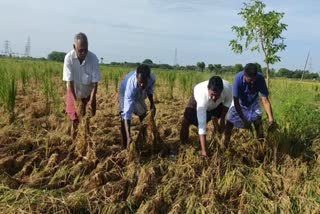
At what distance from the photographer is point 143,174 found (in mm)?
4238

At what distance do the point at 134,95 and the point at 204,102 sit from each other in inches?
31.9

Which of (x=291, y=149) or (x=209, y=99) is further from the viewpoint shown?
(x=291, y=149)

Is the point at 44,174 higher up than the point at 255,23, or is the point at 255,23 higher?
the point at 255,23

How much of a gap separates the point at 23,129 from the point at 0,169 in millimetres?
1489

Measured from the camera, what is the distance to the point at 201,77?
1127 cm

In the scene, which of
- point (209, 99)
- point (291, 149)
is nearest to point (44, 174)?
point (209, 99)

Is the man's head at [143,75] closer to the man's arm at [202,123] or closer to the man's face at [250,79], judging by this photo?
the man's arm at [202,123]

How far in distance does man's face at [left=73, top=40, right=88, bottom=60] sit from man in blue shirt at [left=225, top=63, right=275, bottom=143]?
72.1 inches

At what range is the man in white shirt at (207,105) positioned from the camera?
454 centimetres

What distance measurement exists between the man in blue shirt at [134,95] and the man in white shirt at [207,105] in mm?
562

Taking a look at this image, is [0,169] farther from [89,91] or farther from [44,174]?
[89,91]

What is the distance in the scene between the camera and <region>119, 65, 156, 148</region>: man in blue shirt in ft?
15.4

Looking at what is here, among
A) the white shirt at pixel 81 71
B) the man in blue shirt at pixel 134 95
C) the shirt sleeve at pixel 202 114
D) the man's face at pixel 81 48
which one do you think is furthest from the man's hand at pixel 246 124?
the man's face at pixel 81 48

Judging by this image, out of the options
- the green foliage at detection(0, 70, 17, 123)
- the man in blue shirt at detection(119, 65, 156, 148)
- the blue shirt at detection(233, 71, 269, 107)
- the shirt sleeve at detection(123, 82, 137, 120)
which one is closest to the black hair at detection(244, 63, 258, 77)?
the blue shirt at detection(233, 71, 269, 107)
